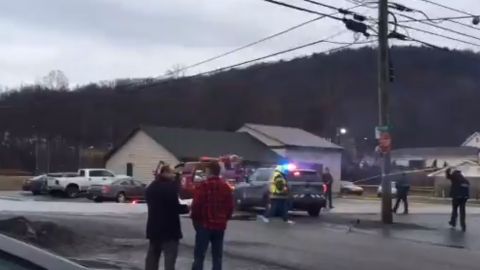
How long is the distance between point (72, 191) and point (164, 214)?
118 ft

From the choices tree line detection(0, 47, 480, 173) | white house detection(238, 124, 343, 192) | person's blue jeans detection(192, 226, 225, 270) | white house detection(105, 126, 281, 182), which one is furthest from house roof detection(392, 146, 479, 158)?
person's blue jeans detection(192, 226, 225, 270)

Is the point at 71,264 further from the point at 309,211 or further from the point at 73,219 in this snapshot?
the point at 309,211

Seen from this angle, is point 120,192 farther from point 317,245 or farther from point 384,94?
point 317,245

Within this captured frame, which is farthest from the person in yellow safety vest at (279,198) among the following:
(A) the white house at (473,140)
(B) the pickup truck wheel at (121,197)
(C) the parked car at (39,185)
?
(A) the white house at (473,140)

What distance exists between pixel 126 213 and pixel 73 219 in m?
4.02

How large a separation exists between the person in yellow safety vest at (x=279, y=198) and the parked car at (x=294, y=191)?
7.07 feet

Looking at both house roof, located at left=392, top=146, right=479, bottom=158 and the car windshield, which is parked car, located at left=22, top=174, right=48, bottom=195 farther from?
house roof, located at left=392, top=146, right=479, bottom=158

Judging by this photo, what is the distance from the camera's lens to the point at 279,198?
2139cm

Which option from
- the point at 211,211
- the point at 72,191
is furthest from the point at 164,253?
the point at 72,191

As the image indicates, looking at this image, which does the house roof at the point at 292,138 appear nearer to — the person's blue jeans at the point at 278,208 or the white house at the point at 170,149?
the white house at the point at 170,149

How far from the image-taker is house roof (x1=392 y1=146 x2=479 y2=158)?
359 ft

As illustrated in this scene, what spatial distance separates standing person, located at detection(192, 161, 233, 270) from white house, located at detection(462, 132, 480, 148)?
119879 millimetres

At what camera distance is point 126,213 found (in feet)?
78.2

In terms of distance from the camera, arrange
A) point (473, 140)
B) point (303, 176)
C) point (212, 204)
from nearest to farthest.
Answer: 1. point (212, 204)
2. point (303, 176)
3. point (473, 140)
